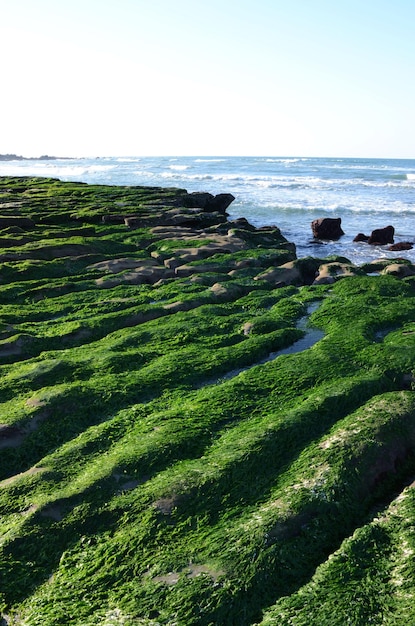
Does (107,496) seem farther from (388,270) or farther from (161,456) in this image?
(388,270)

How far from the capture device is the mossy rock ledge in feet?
16.0

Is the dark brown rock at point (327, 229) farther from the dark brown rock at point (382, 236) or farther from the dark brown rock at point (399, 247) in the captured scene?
the dark brown rock at point (399, 247)

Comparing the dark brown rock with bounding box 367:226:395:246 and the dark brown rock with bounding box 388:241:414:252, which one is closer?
the dark brown rock with bounding box 388:241:414:252

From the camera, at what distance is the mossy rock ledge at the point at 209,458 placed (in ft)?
16.0

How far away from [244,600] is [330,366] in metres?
4.89

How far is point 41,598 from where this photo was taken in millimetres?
4984

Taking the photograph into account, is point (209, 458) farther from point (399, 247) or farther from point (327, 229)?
point (327, 229)

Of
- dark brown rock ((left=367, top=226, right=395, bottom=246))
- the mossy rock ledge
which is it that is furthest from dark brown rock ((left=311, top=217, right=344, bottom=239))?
the mossy rock ledge

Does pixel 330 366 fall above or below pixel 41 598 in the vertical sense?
above

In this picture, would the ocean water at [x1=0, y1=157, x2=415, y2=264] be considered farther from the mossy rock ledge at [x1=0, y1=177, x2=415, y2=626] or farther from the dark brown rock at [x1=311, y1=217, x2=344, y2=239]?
the mossy rock ledge at [x1=0, y1=177, x2=415, y2=626]

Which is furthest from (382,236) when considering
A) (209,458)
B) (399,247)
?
(209,458)

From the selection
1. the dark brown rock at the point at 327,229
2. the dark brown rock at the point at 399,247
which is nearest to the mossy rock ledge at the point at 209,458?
the dark brown rock at the point at 399,247

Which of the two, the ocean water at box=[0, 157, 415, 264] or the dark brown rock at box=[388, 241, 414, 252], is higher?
the ocean water at box=[0, 157, 415, 264]

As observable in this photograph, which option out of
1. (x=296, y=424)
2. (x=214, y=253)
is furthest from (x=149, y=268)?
(x=296, y=424)
